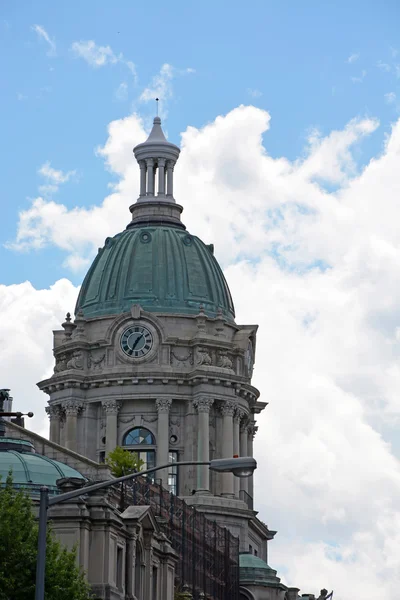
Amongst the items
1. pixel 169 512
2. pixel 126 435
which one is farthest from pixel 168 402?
pixel 169 512

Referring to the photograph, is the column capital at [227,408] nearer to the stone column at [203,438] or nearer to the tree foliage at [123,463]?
the stone column at [203,438]

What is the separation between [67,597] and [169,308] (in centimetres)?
8409

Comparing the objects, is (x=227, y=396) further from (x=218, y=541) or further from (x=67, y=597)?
(x=67, y=597)

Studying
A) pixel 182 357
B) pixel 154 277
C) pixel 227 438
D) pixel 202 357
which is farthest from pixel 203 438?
pixel 154 277

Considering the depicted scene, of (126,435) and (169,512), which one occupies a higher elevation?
(126,435)

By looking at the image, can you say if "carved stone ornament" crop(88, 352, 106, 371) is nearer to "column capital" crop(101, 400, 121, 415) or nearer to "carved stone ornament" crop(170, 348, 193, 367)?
"column capital" crop(101, 400, 121, 415)

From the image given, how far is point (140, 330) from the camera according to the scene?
151500 millimetres

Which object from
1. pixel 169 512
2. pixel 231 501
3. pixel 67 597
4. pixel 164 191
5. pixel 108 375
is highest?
pixel 164 191

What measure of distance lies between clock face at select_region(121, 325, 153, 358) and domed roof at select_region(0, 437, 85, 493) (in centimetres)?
5961

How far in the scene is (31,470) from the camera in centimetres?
8781

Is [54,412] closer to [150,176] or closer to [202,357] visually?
[202,357]

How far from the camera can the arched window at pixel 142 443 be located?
15038 cm

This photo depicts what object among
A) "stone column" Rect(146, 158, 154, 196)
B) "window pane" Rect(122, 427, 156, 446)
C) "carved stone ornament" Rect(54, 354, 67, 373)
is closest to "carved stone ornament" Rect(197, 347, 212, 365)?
"window pane" Rect(122, 427, 156, 446)

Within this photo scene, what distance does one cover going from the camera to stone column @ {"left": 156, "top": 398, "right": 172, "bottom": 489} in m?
149
